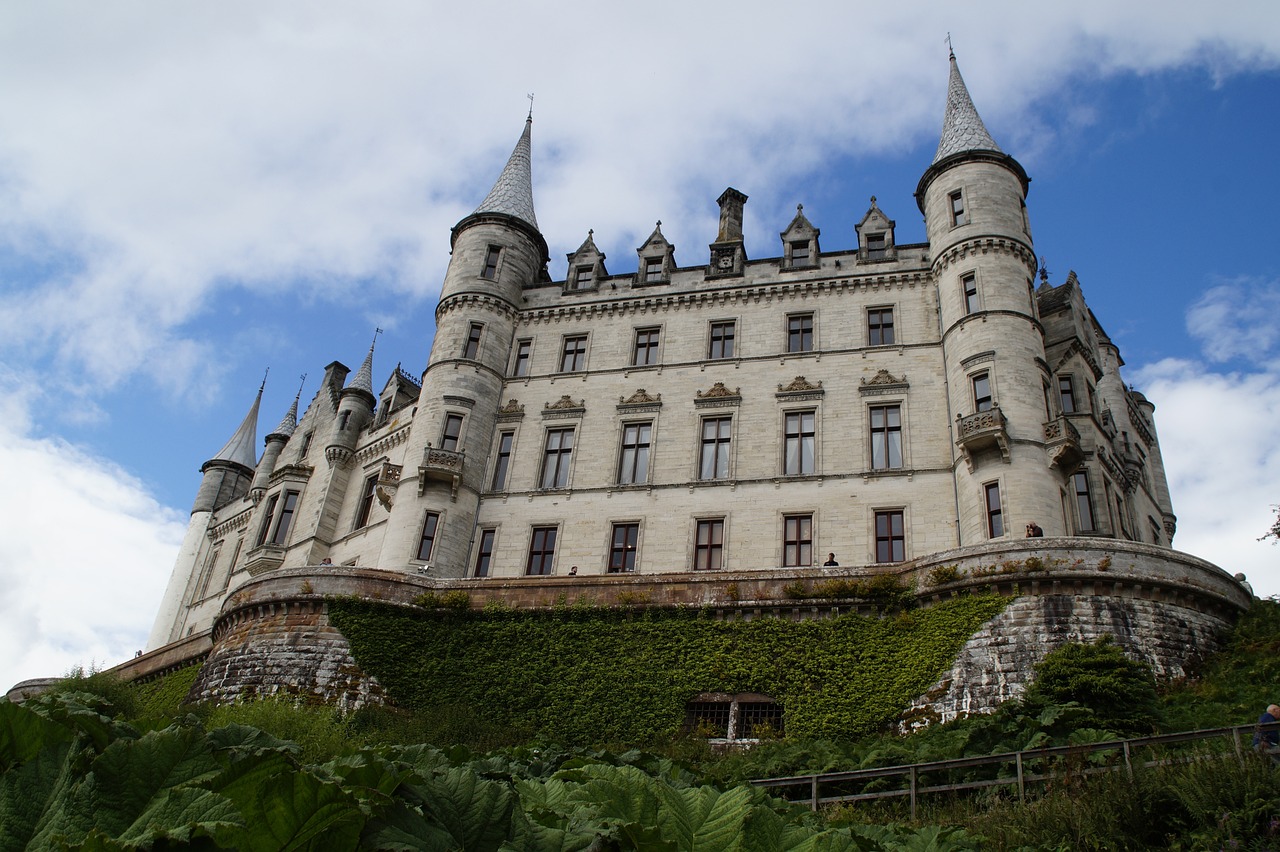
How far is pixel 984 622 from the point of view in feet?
74.5

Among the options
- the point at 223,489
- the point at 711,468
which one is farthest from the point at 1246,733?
the point at 223,489

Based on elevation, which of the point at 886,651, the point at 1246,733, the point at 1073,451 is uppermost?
the point at 1073,451

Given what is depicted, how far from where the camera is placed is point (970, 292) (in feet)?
109

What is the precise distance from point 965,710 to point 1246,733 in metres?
6.52

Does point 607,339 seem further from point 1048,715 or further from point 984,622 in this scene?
point 1048,715

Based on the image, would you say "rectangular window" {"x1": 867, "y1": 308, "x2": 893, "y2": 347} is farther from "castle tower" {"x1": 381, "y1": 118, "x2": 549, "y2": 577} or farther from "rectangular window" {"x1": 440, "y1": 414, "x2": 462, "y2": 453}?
"rectangular window" {"x1": 440, "y1": 414, "x2": 462, "y2": 453}

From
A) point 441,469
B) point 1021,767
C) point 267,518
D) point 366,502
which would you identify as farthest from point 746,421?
point 267,518

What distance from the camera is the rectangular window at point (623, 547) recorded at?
1270 inches

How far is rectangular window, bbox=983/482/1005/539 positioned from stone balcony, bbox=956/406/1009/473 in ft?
2.68

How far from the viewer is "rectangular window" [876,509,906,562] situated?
30.0 m

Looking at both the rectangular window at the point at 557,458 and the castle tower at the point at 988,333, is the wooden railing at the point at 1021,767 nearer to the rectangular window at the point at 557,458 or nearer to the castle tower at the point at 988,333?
the castle tower at the point at 988,333

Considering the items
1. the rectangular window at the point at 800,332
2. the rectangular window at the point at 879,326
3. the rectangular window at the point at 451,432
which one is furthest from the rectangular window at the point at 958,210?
the rectangular window at the point at 451,432

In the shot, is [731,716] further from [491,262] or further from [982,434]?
[491,262]

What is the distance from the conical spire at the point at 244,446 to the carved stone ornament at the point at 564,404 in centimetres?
2946
